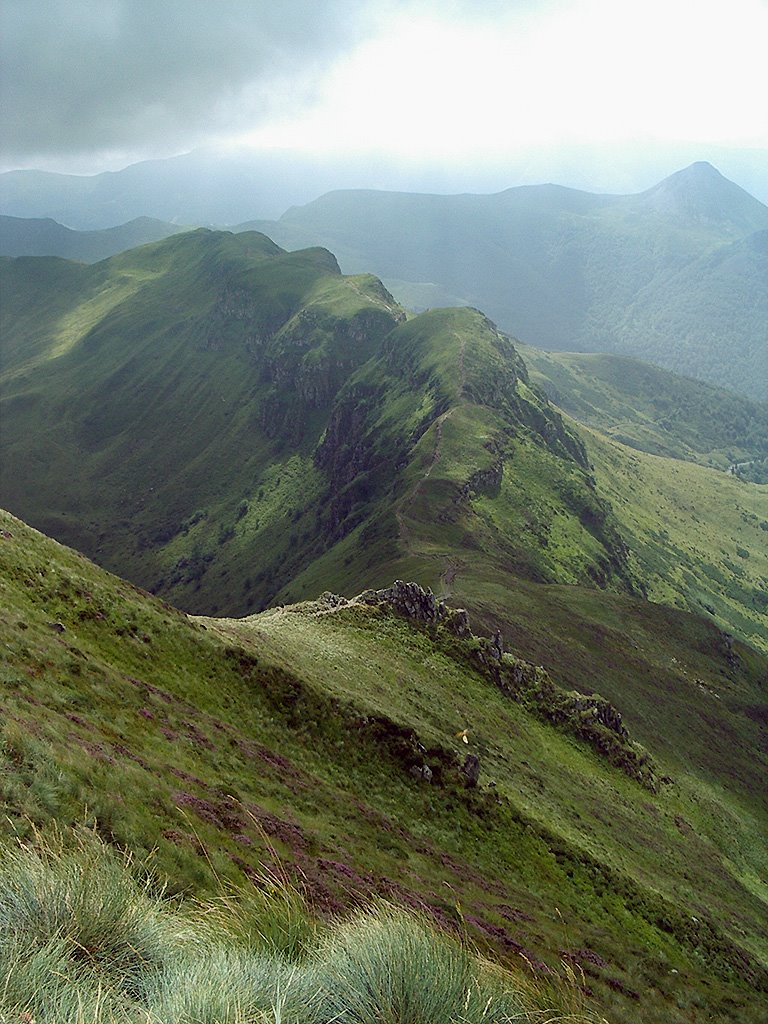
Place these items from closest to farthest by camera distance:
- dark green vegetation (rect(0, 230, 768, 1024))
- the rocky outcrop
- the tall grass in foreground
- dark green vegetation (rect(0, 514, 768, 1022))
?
the tall grass in foreground, dark green vegetation (rect(0, 514, 768, 1022)), dark green vegetation (rect(0, 230, 768, 1024)), the rocky outcrop

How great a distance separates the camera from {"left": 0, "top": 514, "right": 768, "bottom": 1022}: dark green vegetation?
Answer: 630 inches

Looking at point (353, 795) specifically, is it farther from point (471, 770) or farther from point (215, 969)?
point (215, 969)

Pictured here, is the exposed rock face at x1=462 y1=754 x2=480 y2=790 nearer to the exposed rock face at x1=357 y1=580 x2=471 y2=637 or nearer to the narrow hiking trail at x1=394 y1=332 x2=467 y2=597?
the exposed rock face at x1=357 y1=580 x2=471 y2=637

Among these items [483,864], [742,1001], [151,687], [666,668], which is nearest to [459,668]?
[483,864]

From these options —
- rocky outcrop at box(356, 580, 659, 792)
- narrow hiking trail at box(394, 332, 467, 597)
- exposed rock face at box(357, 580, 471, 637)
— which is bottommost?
rocky outcrop at box(356, 580, 659, 792)

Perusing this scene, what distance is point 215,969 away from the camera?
6668 mm

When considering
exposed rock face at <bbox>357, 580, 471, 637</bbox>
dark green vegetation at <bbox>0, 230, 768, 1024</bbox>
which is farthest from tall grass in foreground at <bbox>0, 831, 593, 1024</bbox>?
exposed rock face at <bbox>357, 580, 471, 637</bbox>

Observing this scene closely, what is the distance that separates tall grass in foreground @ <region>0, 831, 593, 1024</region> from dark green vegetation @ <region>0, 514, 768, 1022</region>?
0.21 ft

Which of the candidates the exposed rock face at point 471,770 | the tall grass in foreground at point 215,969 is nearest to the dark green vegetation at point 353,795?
the tall grass in foreground at point 215,969

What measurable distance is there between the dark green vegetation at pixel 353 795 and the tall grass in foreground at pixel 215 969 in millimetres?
65

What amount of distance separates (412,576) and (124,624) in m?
61.9

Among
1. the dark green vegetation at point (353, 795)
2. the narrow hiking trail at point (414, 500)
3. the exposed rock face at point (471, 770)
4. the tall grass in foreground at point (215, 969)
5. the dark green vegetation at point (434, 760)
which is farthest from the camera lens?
the narrow hiking trail at point (414, 500)

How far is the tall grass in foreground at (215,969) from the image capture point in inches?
236

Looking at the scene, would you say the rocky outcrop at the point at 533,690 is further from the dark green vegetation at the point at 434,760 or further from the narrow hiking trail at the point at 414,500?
the narrow hiking trail at the point at 414,500
